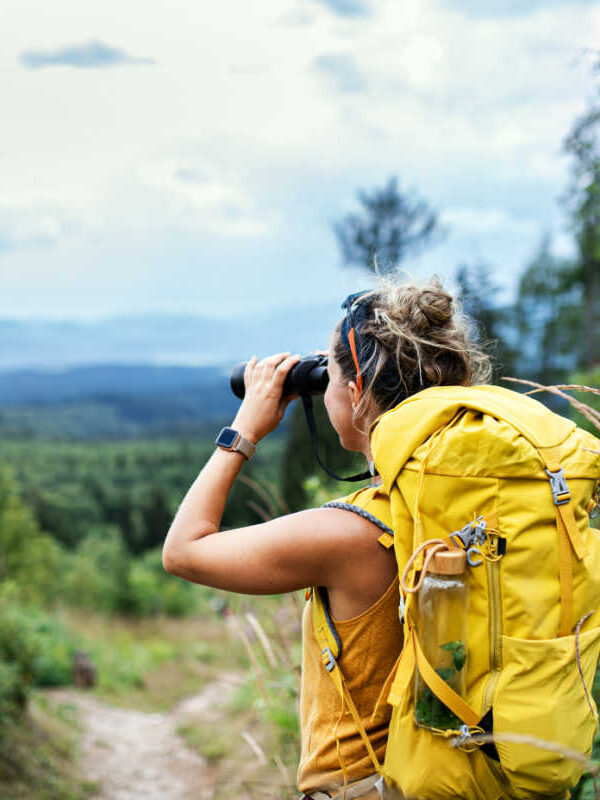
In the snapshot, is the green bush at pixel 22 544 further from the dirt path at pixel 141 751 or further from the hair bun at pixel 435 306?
the hair bun at pixel 435 306

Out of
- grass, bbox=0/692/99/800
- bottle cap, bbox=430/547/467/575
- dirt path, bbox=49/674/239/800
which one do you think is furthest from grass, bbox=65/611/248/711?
bottle cap, bbox=430/547/467/575

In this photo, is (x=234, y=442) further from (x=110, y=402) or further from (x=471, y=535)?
(x=110, y=402)

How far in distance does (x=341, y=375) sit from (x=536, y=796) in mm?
778

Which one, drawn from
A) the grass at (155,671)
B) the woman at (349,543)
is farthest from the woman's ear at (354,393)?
the grass at (155,671)

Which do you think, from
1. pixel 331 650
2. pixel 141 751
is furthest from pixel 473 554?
pixel 141 751

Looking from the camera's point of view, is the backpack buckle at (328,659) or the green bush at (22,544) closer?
the backpack buckle at (328,659)

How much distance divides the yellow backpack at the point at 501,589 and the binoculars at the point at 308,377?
1.33 ft

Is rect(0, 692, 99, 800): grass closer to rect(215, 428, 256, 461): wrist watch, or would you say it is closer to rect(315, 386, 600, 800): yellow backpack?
rect(215, 428, 256, 461): wrist watch

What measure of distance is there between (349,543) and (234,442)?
1.15ft

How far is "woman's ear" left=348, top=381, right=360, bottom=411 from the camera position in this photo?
4.66 ft

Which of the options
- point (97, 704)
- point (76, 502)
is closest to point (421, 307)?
point (97, 704)

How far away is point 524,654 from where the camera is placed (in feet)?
3.76

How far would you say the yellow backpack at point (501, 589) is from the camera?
114 centimetres

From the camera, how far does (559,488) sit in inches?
45.4
